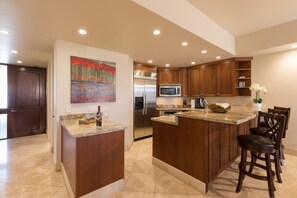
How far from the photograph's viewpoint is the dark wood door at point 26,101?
511 cm

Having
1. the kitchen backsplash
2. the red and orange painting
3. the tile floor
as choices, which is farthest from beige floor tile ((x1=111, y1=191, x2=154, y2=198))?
the kitchen backsplash

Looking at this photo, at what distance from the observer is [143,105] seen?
4.82m

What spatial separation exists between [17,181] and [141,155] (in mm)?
2315

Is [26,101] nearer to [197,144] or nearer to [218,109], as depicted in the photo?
[197,144]

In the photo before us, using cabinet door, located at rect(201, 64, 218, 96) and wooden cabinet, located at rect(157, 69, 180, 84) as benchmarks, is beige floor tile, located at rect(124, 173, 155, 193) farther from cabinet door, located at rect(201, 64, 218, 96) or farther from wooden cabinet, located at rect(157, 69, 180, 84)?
wooden cabinet, located at rect(157, 69, 180, 84)

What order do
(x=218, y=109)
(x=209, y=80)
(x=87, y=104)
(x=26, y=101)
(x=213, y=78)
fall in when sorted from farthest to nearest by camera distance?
(x=26, y=101), (x=209, y=80), (x=213, y=78), (x=87, y=104), (x=218, y=109)

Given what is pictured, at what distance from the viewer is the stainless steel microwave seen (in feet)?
17.9

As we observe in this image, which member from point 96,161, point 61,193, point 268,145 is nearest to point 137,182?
point 96,161

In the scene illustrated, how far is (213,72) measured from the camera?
472cm

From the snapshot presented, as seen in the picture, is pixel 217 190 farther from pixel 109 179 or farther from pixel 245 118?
pixel 109 179

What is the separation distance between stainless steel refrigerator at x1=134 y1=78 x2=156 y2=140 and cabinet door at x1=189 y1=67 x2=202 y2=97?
1.36 metres

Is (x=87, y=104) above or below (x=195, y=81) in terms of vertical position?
below

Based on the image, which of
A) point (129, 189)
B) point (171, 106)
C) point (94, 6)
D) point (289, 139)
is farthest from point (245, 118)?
point (171, 106)

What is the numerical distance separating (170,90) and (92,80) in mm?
2992
